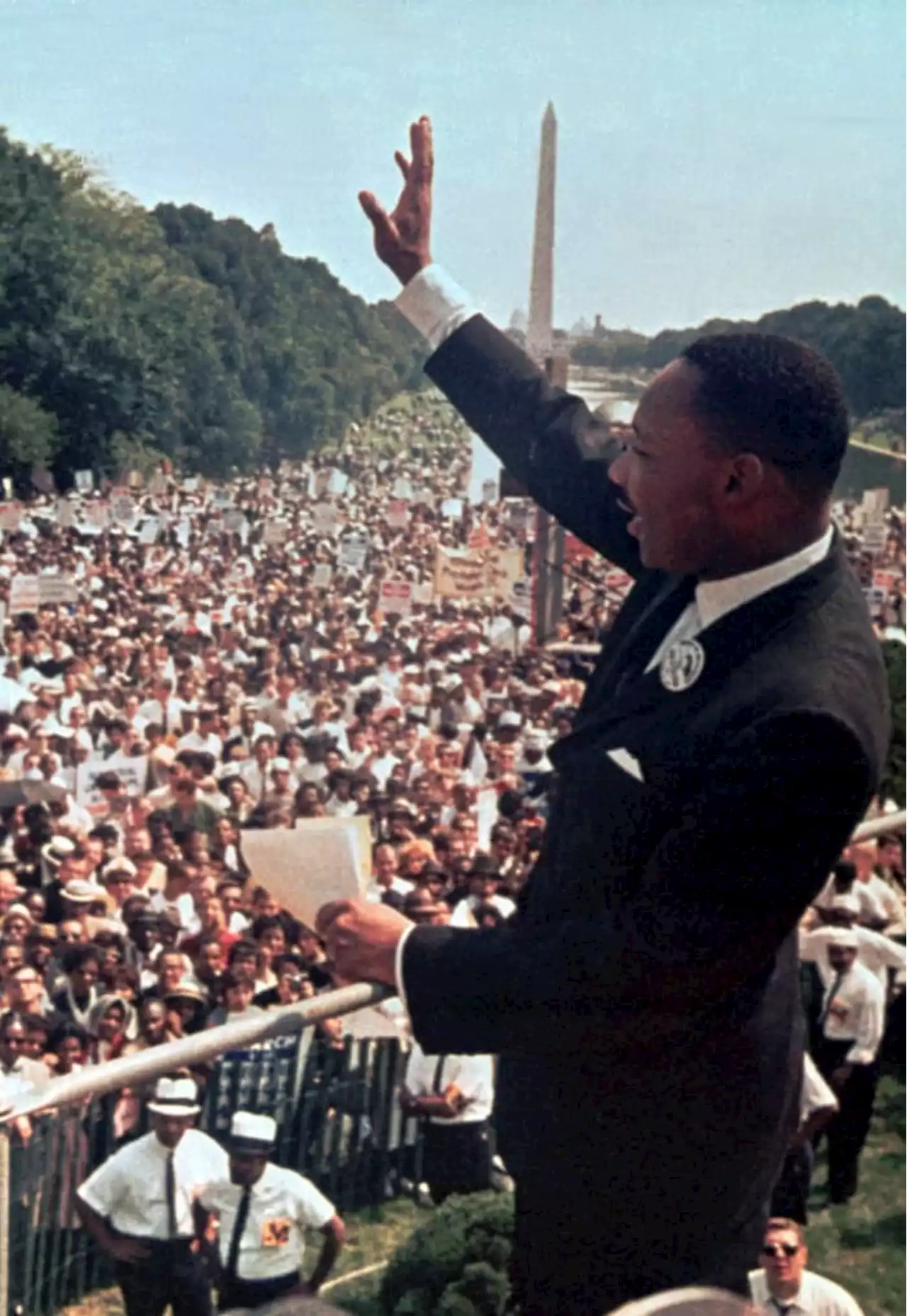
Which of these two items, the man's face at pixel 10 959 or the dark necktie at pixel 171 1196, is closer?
the dark necktie at pixel 171 1196

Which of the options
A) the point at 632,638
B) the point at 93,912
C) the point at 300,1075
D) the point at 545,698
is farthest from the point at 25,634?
the point at 632,638

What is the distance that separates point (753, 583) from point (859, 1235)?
392cm

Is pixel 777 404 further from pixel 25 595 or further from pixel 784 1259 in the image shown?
pixel 25 595

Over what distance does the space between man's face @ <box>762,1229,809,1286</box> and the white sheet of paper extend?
2689 millimetres

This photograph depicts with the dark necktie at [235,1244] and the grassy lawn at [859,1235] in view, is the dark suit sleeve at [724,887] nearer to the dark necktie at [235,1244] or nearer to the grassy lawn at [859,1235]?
the grassy lawn at [859,1235]

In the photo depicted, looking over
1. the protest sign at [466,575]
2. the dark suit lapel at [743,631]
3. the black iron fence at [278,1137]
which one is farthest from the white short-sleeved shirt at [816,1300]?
the protest sign at [466,575]

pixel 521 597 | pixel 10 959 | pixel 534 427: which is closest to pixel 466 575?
pixel 521 597

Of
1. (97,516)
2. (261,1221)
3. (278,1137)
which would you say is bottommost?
(278,1137)

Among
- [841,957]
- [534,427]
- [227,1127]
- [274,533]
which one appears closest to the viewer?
[534,427]

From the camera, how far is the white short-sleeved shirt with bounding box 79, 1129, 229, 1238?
5.57m

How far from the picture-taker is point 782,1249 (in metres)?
4.14

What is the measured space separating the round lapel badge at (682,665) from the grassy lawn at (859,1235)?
2674 millimetres

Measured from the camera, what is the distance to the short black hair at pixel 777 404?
59.7 inches

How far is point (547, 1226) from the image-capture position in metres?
1.66
